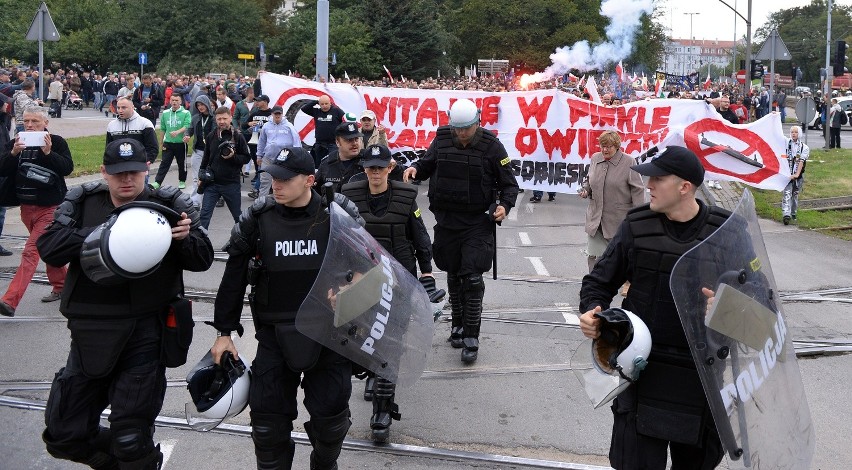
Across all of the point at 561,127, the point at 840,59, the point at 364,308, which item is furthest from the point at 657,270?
the point at 840,59

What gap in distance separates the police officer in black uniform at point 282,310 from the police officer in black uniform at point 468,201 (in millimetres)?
2754

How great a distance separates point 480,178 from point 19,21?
51030mm

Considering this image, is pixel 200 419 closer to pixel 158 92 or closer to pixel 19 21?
pixel 158 92

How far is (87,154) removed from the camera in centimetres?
1962

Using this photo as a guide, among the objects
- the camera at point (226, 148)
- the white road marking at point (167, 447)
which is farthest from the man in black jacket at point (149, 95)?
the white road marking at point (167, 447)

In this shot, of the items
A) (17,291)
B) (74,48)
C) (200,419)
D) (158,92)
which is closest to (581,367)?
(200,419)

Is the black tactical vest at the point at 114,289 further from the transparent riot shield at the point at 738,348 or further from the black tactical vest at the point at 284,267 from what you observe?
the transparent riot shield at the point at 738,348

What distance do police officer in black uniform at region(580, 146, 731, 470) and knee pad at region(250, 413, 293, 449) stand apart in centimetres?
155

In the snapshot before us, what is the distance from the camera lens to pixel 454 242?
Result: 23.9ft

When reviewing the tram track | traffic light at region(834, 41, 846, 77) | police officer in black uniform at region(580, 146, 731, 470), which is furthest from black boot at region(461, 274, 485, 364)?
traffic light at region(834, 41, 846, 77)

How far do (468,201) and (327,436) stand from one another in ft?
10.0

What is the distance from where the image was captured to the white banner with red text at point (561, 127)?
13.4m

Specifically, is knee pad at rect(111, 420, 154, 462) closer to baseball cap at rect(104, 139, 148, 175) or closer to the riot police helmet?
baseball cap at rect(104, 139, 148, 175)

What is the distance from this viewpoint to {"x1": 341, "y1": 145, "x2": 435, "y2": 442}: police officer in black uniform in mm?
6055
